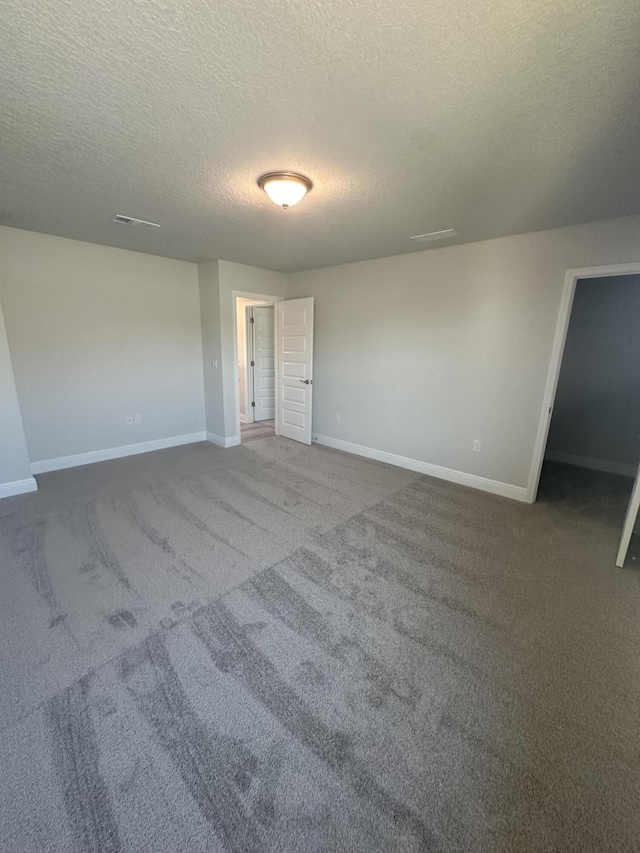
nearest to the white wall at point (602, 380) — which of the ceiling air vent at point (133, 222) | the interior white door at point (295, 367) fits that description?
the interior white door at point (295, 367)

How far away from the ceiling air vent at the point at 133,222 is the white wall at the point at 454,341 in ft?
7.61

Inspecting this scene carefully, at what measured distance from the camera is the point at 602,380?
166 inches

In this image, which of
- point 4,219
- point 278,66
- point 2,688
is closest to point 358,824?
point 2,688

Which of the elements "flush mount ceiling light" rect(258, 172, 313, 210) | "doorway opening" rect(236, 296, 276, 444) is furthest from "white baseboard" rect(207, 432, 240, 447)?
"flush mount ceiling light" rect(258, 172, 313, 210)

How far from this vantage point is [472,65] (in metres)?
1.26

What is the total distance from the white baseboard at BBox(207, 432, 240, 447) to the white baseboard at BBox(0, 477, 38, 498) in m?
2.10

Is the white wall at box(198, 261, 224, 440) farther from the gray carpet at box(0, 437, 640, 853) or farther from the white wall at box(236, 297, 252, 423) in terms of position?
the gray carpet at box(0, 437, 640, 853)

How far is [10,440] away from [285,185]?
3.38 m

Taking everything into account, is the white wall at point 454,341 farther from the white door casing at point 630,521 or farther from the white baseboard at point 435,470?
the white door casing at point 630,521

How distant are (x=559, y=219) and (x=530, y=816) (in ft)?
11.7

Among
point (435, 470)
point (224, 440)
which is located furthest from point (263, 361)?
point (435, 470)

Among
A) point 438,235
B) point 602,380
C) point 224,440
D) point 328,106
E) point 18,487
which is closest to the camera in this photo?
point 328,106

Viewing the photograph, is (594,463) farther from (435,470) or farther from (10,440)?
(10,440)

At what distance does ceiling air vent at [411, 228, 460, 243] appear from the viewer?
120 inches
